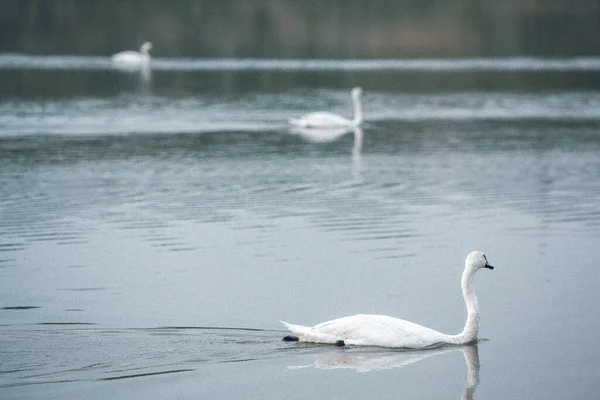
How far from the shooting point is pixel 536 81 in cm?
5306

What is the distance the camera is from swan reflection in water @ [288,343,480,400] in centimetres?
1191

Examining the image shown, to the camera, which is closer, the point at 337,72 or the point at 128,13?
the point at 337,72

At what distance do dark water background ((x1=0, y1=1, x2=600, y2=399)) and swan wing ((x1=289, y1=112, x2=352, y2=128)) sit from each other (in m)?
0.36

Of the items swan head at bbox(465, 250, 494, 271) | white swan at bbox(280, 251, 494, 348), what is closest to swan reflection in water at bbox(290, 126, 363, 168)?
swan head at bbox(465, 250, 494, 271)

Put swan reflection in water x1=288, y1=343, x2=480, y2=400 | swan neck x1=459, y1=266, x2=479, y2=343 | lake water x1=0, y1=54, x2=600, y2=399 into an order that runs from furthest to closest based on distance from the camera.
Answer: swan neck x1=459, y1=266, x2=479, y2=343 < swan reflection in water x1=288, y1=343, x2=480, y2=400 < lake water x1=0, y1=54, x2=600, y2=399

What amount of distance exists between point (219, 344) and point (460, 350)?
7.17 ft

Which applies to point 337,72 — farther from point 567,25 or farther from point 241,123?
point 567,25

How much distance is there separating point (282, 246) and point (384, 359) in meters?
4.94

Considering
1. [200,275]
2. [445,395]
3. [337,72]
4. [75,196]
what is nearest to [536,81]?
[337,72]

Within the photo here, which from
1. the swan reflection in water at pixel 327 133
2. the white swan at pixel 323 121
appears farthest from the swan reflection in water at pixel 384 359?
the white swan at pixel 323 121

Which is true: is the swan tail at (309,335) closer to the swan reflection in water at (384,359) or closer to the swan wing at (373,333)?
the swan wing at (373,333)

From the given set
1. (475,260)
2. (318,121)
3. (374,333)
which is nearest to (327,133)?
(318,121)

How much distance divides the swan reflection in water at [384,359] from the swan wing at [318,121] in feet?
68.4

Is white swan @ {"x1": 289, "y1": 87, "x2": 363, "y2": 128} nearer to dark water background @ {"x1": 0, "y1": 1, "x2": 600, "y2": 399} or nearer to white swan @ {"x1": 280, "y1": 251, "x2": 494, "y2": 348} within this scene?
dark water background @ {"x1": 0, "y1": 1, "x2": 600, "y2": 399}
